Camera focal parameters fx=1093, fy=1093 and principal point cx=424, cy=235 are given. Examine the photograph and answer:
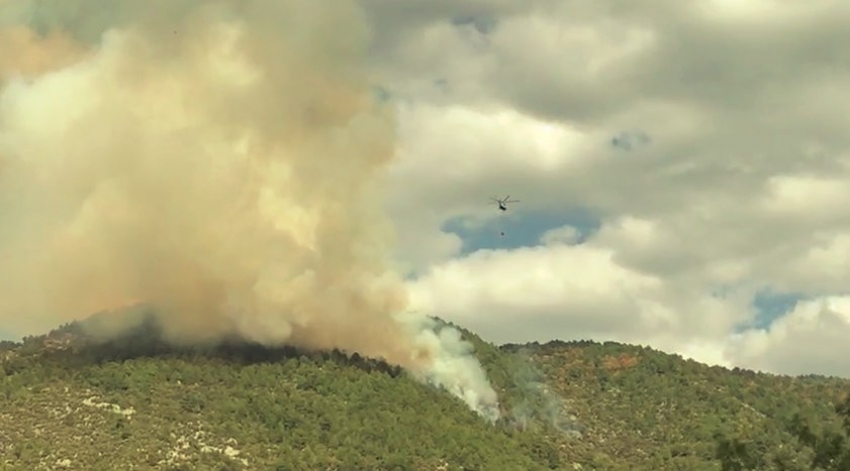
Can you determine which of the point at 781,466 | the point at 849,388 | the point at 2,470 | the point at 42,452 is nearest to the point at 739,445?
the point at 781,466

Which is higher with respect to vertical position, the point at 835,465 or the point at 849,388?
the point at 849,388

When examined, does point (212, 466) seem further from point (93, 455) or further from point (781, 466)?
point (781, 466)

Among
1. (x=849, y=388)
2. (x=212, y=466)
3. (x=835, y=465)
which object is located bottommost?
(x=835, y=465)

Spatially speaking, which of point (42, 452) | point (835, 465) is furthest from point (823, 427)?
point (42, 452)

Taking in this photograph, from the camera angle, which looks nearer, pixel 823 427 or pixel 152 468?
pixel 823 427

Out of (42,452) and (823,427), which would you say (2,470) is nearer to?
(42,452)

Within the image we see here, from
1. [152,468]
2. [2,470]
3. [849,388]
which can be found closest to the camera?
[849,388]

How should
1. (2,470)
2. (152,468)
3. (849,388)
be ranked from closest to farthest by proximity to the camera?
(849,388) < (2,470) < (152,468)

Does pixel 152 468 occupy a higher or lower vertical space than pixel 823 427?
higher

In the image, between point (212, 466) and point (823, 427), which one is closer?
point (823, 427)
